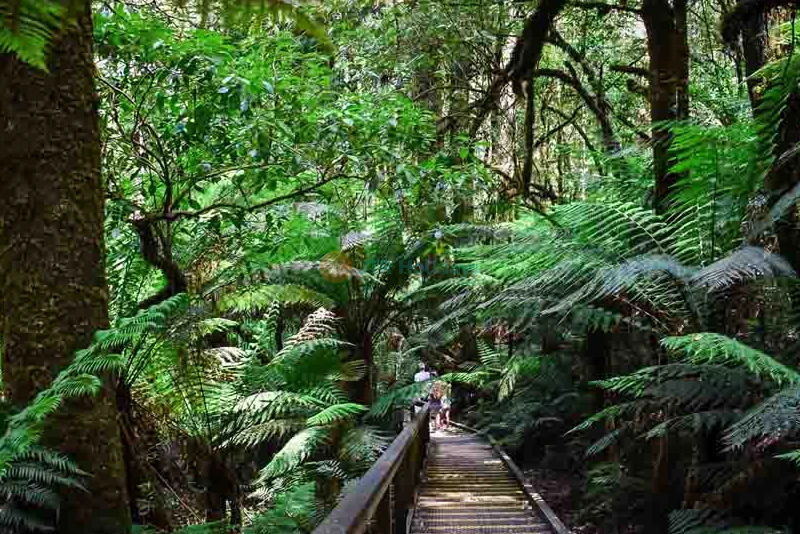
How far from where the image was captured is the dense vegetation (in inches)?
87.1

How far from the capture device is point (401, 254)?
675 cm

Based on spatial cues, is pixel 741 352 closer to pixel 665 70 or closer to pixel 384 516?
pixel 384 516

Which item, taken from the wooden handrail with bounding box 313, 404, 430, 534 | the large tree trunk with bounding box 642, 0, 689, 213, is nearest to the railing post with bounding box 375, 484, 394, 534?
the wooden handrail with bounding box 313, 404, 430, 534

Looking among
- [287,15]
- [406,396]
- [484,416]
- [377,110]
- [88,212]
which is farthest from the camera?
[484,416]

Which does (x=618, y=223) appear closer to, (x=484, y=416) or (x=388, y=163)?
(x=388, y=163)

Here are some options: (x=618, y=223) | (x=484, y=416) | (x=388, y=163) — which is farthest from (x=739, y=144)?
(x=484, y=416)

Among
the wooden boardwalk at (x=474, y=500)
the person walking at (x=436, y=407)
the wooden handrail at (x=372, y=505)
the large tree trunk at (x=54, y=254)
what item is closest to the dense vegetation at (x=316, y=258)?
the large tree trunk at (x=54, y=254)

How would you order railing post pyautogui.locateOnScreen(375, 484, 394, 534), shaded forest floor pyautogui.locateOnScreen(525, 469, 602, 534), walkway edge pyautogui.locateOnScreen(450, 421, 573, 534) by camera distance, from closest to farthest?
railing post pyautogui.locateOnScreen(375, 484, 394, 534)
walkway edge pyautogui.locateOnScreen(450, 421, 573, 534)
shaded forest floor pyautogui.locateOnScreen(525, 469, 602, 534)

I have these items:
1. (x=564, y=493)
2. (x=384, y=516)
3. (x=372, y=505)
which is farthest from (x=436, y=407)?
(x=372, y=505)

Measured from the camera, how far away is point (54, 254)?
2.21 metres

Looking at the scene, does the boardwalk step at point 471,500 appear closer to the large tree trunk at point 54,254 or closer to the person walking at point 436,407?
the large tree trunk at point 54,254

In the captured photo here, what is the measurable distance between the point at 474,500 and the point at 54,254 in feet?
14.3

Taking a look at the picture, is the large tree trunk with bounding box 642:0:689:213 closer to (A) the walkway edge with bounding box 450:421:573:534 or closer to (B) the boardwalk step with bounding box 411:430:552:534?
(A) the walkway edge with bounding box 450:421:573:534

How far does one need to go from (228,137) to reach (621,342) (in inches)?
196
